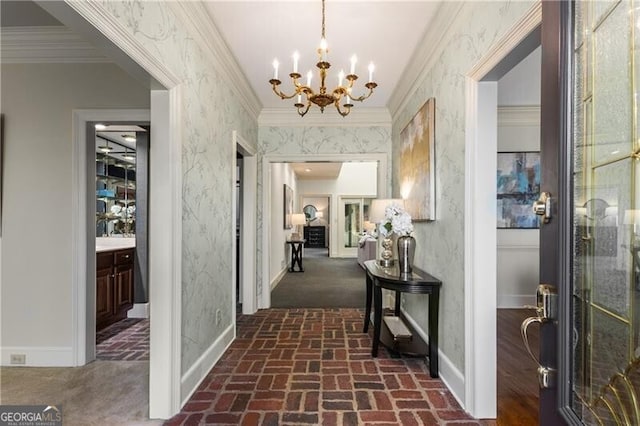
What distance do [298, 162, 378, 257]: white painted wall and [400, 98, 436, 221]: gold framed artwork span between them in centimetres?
714

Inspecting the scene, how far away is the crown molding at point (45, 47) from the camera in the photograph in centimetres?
246

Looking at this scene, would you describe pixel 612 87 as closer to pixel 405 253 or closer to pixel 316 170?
pixel 405 253

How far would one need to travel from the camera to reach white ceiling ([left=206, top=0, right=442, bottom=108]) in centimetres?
220

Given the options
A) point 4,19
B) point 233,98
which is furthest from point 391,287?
point 4,19

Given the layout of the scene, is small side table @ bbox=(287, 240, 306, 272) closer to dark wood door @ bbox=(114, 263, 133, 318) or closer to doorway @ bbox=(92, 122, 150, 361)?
doorway @ bbox=(92, 122, 150, 361)

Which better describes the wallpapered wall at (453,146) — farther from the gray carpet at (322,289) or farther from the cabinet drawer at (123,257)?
the cabinet drawer at (123,257)

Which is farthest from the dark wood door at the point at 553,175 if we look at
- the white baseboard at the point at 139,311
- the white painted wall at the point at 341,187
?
the white painted wall at the point at 341,187

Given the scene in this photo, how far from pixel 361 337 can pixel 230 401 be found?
1.52 m

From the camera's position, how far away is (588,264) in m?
0.80

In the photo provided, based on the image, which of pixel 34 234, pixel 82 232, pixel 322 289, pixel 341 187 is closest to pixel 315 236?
pixel 341 187

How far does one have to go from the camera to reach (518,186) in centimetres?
427

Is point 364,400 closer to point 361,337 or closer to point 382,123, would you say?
point 361,337

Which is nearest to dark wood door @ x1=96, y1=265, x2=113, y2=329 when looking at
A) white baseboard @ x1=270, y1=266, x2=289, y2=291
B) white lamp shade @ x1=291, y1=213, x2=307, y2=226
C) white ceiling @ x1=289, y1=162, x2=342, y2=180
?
white baseboard @ x1=270, y1=266, x2=289, y2=291

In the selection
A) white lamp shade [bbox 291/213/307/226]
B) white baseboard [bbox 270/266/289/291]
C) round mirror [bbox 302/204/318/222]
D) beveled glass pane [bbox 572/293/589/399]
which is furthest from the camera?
round mirror [bbox 302/204/318/222]
